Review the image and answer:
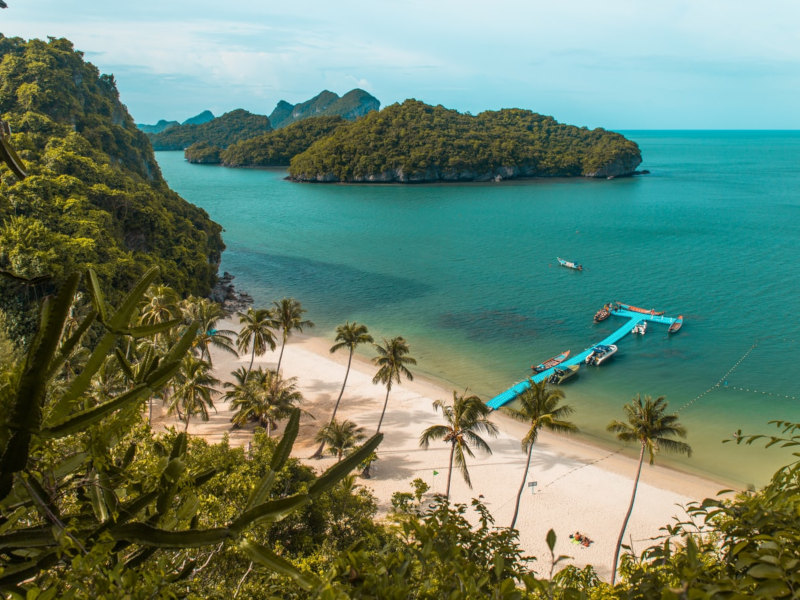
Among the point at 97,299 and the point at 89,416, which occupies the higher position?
the point at 97,299

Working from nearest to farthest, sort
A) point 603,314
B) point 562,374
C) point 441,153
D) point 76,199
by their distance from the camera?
point 562,374, point 76,199, point 603,314, point 441,153

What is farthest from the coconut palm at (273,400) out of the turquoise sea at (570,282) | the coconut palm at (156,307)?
the turquoise sea at (570,282)

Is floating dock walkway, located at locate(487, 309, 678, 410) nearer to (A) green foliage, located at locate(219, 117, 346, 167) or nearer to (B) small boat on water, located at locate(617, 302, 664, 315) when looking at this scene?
(B) small boat on water, located at locate(617, 302, 664, 315)

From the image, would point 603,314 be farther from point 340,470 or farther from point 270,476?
point 270,476

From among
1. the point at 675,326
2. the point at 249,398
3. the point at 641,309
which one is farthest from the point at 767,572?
the point at 641,309

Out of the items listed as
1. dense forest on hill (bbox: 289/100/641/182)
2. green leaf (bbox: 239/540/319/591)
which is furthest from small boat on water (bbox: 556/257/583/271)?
dense forest on hill (bbox: 289/100/641/182)

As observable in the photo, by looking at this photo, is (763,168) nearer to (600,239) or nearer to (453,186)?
(453,186)
